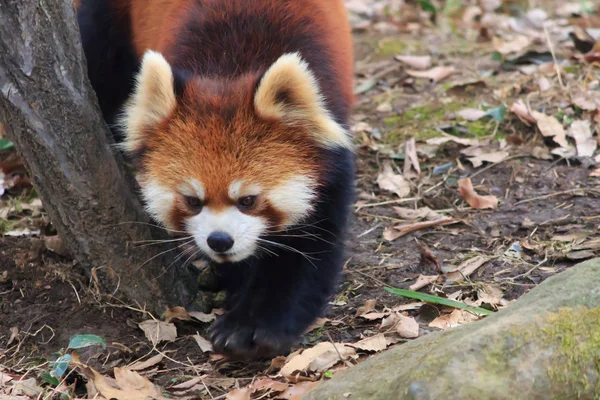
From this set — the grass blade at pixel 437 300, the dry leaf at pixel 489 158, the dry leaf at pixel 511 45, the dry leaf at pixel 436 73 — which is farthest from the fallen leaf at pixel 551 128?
the grass blade at pixel 437 300

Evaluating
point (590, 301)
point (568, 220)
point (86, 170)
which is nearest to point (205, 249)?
point (86, 170)

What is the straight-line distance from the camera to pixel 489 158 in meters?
5.11

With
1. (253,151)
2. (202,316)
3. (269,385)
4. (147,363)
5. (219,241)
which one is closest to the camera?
(269,385)

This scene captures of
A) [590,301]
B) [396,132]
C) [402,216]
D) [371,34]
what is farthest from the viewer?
[371,34]

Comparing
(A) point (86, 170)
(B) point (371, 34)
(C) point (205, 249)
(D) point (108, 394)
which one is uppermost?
(A) point (86, 170)

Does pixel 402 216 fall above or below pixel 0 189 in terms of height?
below

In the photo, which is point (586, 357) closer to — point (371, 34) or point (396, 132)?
point (396, 132)

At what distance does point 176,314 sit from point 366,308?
95 centimetres

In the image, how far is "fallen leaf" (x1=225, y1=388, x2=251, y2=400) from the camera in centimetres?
302

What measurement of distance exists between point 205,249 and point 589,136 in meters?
3.01

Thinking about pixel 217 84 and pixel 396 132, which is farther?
pixel 396 132

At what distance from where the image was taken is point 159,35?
14.4 ft

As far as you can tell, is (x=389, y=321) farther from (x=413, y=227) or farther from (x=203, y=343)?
(x=413, y=227)

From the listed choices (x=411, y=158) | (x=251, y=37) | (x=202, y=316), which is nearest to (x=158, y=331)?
(x=202, y=316)
